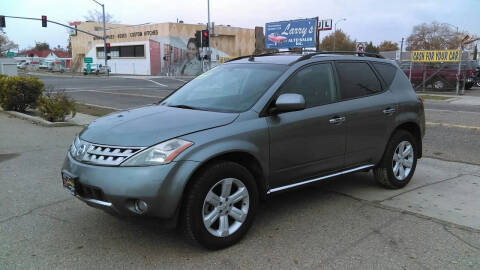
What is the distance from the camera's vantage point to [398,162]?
5.27 m

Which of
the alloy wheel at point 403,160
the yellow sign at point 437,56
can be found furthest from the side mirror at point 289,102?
the yellow sign at point 437,56

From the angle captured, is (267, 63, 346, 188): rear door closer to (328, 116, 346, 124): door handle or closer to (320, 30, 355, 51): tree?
(328, 116, 346, 124): door handle

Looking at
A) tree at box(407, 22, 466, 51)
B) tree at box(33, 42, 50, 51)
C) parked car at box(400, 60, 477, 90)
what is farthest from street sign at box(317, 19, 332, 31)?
tree at box(33, 42, 50, 51)

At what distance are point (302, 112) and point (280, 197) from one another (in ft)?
4.27

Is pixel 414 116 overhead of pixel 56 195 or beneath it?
overhead

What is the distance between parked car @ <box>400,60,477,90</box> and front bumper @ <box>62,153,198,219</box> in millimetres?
23612

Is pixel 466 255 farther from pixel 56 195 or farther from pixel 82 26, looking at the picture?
pixel 82 26

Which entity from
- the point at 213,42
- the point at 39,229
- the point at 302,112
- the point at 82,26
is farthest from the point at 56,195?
the point at 82,26

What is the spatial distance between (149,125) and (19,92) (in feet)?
35.5

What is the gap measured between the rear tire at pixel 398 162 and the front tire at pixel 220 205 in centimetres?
211

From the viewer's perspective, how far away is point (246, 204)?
370cm

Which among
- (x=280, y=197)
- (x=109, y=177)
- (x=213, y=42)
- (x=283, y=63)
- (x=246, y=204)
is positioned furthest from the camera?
(x=213, y=42)

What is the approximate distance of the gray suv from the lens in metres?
3.25

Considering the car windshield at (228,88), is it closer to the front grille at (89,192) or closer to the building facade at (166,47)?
the front grille at (89,192)
